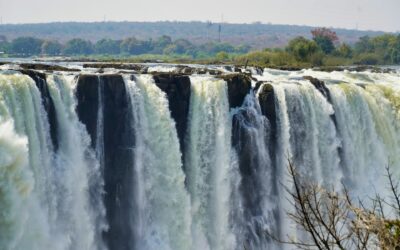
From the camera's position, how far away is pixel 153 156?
2412cm

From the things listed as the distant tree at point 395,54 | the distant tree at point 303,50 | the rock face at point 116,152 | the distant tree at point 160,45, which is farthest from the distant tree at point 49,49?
the rock face at point 116,152

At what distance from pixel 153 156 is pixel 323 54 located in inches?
2026

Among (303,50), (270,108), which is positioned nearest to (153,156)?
(270,108)

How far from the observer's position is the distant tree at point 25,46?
120062mm

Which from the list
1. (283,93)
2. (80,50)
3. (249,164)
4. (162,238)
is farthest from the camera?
(80,50)

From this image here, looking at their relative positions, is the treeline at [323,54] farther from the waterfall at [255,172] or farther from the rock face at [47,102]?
the rock face at [47,102]

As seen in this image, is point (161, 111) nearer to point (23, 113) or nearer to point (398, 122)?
point (23, 113)

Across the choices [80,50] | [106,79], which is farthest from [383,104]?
[80,50]

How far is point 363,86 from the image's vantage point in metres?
34.7

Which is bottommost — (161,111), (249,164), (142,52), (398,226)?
(142,52)

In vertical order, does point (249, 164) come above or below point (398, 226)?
below

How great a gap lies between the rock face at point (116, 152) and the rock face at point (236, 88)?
176 inches

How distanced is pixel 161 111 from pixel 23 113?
569 cm

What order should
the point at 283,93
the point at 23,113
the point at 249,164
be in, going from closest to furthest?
the point at 23,113 < the point at 249,164 < the point at 283,93
